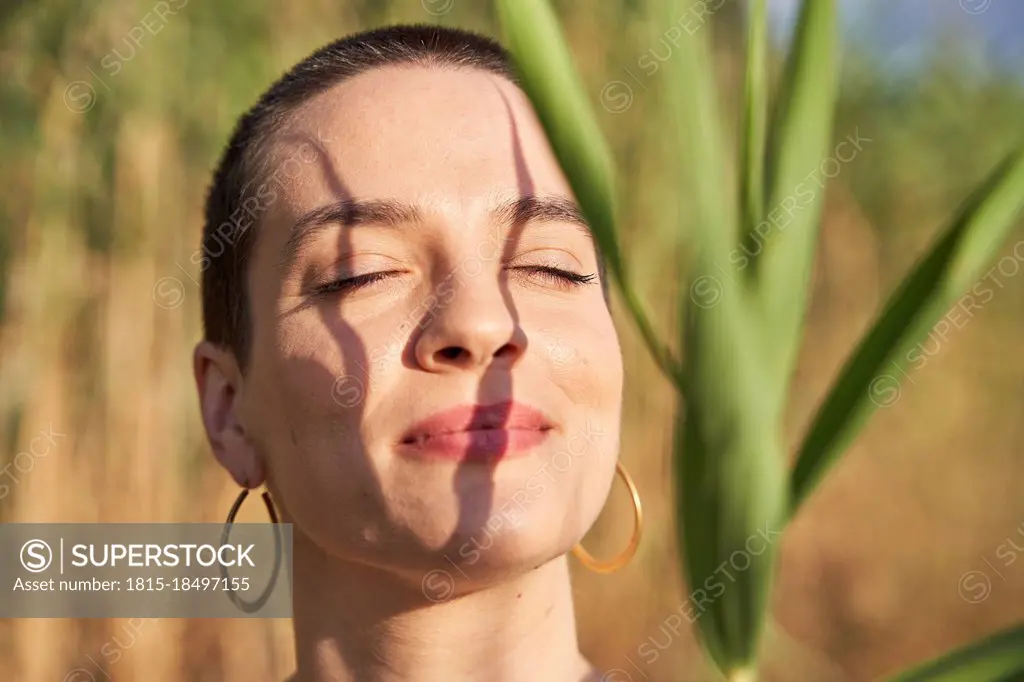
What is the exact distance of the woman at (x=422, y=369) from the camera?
760mm

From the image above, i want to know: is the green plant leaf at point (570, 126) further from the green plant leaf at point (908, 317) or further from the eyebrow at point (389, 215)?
the eyebrow at point (389, 215)

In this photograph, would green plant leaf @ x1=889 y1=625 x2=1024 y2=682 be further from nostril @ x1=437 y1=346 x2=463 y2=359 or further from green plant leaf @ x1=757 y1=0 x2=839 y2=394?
nostril @ x1=437 y1=346 x2=463 y2=359

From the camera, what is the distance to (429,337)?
76 cm

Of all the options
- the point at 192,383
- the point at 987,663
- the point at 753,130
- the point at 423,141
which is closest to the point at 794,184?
the point at 753,130

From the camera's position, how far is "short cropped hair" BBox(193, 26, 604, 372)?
926 mm

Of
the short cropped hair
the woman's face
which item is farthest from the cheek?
the short cropped hair

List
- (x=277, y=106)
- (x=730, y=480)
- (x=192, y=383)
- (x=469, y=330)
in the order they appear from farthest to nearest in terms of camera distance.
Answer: (x=192, y=383) < (x=277, y=106) < (x=469, y=330) < (x=730, y=480)

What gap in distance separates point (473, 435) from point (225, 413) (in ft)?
1.02

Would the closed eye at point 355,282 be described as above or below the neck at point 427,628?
above

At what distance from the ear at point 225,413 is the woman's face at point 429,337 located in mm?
28

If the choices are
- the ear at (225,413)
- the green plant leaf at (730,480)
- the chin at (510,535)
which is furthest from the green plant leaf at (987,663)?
the ear at (225,413)

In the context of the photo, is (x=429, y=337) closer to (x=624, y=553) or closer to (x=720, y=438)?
(x=624, y=553)

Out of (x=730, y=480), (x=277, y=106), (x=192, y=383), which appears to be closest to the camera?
(x=730, y=480)

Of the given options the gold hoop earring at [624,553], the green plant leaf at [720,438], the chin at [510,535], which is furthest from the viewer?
the gold hoop earring at [624,553]
